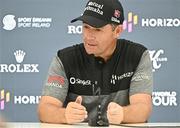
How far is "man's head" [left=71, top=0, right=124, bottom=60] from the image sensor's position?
1826mm

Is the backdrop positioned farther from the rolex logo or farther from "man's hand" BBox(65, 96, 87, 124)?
"man's hand" BBox(65, 96, 87, 124)

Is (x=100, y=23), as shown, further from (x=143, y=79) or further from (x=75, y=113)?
(x=75, y=113)

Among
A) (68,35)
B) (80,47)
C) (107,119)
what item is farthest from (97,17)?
(68,35)

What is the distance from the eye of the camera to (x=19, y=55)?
3229 mm

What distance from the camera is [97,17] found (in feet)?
5.99

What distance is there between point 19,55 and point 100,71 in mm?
1444

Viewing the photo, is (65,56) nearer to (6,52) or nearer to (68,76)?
(68,76)

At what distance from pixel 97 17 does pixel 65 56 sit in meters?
0.26

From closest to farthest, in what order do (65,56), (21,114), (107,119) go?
1. (107,119)
2. (65,56)
3. (21,114)

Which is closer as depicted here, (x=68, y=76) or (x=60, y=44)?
(x=68, y=76)

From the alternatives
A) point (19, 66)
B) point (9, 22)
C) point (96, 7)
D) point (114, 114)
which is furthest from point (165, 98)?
point (114, 114)

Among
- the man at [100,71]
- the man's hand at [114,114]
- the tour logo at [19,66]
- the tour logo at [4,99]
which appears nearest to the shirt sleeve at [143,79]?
the man at [100,71]

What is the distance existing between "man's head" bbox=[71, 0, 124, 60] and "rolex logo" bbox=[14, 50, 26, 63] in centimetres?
143

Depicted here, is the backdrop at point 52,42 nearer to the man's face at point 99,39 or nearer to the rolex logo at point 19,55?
the rolex logo at point 19,55
